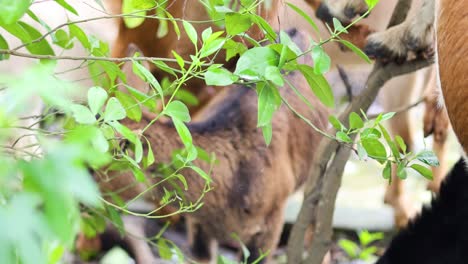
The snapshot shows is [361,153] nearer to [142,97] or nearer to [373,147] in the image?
[373,147]

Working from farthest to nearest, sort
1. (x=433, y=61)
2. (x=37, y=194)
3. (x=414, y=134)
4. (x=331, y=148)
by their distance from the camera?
1. (x=414, y=134)
2. (x=331, y=148)
3. (x=433, y=61)
4. (x=37, y=194)

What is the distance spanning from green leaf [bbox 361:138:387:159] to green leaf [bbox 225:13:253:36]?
241 millimetres

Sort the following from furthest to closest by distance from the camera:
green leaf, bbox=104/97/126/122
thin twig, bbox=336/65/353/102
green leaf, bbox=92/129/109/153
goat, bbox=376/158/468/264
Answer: thin twig, bbox=336/65/353/102, goat, bbox=376/158/468/264, green leaf, bbox=104/97/126/122, green leaf, bbox=92/129/109/153

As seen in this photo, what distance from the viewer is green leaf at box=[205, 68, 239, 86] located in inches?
36.4

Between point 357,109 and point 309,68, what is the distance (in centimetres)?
60

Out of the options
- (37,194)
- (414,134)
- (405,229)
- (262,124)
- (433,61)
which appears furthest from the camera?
(414,134)

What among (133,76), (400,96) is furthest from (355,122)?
(400,96)

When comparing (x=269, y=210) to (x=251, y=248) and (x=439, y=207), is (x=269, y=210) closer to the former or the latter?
(x=251, y=248)

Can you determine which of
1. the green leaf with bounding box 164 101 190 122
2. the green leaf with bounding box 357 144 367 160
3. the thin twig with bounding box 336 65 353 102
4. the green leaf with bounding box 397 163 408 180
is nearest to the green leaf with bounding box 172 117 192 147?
the green leaf with bounding box 164 101 190 122

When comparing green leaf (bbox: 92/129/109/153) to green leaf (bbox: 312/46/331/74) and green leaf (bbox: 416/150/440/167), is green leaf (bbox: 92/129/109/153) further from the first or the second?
green leaf (bbox: 416/150/440/167)

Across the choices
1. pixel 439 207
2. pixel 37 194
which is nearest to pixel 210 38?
pixel 37 194

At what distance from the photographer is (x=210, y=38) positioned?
3.24 feet

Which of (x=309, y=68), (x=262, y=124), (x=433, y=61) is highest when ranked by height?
(x=433, y=61)

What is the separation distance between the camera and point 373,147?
109 cm
